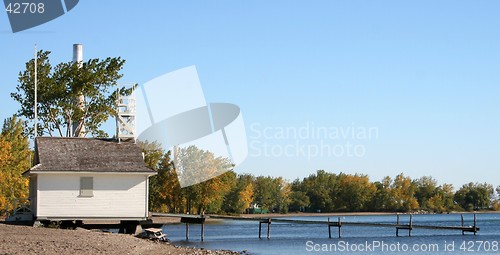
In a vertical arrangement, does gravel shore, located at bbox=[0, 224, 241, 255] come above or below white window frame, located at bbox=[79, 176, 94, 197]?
below

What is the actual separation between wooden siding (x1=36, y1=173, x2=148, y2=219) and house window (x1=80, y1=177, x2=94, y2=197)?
0.52 feet

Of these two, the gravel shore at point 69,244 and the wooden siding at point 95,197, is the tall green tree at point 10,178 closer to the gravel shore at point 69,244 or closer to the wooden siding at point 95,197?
the wooden siding at point 95,197

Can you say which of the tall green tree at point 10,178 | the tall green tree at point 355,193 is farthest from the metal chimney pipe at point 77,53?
the tall green tree at point 355,193

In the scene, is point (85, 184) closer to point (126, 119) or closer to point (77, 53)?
point (126, 119)

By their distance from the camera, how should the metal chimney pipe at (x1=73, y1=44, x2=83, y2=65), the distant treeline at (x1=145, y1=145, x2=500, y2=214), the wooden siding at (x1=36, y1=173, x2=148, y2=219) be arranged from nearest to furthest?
the wooden siding at (x1=36, y1=173, x2=148, y2=219), the metal chimney pipe at (x1=73, y1=44, x2=83, y2=65), the distant treeline at (x1=145, y1=145, x2=500, y2=214)

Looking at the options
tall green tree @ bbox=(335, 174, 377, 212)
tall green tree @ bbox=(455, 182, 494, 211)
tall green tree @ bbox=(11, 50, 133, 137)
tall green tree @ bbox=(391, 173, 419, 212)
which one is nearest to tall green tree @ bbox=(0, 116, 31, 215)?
tall green tree @ bbox=(11, 50, 133, 137)

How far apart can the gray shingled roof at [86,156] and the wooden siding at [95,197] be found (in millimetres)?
428

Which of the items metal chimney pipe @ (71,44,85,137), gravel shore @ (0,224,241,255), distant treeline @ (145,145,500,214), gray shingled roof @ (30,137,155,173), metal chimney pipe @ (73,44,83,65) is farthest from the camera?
distant treeline @ (145,145,500,214)

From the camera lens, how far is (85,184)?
45.3 meters

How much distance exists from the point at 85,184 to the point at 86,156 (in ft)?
6.62

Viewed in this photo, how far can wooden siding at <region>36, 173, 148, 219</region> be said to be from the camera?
44812mm

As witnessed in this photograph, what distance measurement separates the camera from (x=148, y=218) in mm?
47469

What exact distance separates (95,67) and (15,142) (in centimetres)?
2413

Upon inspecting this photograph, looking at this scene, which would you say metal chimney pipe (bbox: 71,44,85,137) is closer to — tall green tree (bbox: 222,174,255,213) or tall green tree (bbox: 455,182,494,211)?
tall green tree (bbox: 222,174,255,213)
